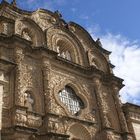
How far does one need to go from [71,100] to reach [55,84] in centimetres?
161

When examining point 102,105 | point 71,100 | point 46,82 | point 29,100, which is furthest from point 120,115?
point 29,100

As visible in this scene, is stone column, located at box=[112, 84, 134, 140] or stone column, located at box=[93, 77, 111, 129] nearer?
stone column, located at box=[93, 77, 111, 129]

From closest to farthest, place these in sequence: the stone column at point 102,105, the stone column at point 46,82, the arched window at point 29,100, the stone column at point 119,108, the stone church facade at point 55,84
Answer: the stone church facade at point 55,84 < the arched window at point 29,100 < the stone column at point 46,82 < the stone column at point 102,105 < the stone column at point 119,108

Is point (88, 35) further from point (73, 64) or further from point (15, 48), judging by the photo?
point (15, 48)

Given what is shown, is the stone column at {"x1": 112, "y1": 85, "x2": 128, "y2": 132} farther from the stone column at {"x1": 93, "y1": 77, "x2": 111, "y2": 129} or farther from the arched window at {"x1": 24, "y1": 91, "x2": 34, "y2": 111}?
the arched window at {"x1": 24, "y1": 91, "x2": 34, "y2": 111}

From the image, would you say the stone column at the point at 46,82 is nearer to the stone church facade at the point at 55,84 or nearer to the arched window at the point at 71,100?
the stone church facade at the point at 55,84

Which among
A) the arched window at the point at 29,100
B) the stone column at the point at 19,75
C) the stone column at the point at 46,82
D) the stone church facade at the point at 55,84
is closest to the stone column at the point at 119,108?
the stone church facade at the point at 55,84

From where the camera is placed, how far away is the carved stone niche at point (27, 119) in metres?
15.0

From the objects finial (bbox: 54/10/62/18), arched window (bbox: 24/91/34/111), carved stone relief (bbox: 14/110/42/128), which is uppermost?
finial (bbox: 54/10/62/18)

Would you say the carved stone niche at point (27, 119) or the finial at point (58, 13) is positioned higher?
the finial at point (58, 13)

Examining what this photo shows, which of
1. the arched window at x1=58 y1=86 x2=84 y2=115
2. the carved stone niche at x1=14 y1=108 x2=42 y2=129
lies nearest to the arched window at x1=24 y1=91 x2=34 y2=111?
the carved stone niche at x1=14 y1=108 x2=42 y2=129

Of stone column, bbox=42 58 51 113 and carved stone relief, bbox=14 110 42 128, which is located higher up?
stone column, bbox=42 58 51 113

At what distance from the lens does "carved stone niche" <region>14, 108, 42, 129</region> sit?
589 inches

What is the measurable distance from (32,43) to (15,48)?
1726 mm
